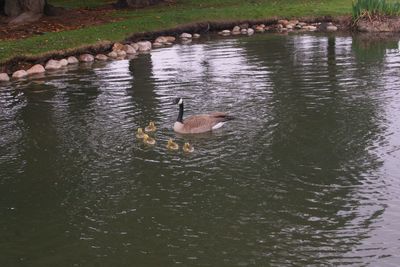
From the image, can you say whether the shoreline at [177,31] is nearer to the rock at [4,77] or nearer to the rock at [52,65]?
the rock at [52,65]

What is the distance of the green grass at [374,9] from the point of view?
30359mm

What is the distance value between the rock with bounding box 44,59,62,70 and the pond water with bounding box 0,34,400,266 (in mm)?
3395

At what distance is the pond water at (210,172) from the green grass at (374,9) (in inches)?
385

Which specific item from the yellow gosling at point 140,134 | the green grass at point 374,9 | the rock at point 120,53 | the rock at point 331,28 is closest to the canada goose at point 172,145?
the yellow gosling at point 140,134

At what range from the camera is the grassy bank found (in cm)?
2636

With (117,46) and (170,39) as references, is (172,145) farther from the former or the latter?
(170,39)

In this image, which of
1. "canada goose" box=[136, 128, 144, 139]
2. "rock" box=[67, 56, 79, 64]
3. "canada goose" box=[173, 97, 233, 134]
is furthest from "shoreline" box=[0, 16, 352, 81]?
"canada goose" box=[173, 97, 233, 134]

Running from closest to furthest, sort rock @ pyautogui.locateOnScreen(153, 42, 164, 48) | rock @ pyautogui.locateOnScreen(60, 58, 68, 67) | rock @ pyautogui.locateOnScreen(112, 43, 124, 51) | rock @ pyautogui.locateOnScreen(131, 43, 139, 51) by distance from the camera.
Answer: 1. rock @ pyautogui.locateOnScreen(60, 58, 68, 67)
2. rock @ pyautogui.locateOnScreen(112, 43, 124, 51)
3. rock @ pyautogui.locateOnScreen(131, 43, 139, 51)
4. rock @ pyautogui.locateOnScreen(153, 42, 164, 48)

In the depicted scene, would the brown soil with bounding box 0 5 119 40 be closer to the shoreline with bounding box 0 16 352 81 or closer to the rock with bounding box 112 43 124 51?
the shoreline with bounding box 0 16 352 81

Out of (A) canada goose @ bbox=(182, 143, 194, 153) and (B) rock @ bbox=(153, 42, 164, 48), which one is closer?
(A) canada goose @ bbox=(182, 143, 194, 153)

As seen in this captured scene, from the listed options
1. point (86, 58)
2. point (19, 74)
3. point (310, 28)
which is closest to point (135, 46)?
point (86, 58)

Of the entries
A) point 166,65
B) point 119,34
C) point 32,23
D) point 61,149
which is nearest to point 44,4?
point 32,23

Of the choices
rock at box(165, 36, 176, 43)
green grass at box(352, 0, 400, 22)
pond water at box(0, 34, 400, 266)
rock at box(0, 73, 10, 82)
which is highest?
green grass at box(352, 0, 400, 22)

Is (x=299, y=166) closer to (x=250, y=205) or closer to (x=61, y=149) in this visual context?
(x=250, y=205)
